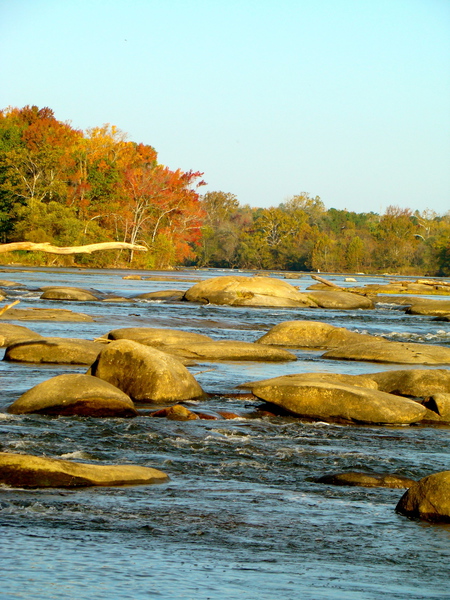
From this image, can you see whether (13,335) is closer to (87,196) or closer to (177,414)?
(177,414)

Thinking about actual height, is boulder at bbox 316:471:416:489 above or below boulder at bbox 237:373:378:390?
below

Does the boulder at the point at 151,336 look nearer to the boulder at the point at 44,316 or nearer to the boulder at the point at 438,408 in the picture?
the boulder at the point at 44,316

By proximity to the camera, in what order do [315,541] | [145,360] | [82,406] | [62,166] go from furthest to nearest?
[62,166] < [145,360] < [82,406] < [315,541]

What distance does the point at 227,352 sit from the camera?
15523 mm

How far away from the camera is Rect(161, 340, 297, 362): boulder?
610 inches

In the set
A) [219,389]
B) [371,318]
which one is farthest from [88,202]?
[219,389]

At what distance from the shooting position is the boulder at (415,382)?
38.6 feet

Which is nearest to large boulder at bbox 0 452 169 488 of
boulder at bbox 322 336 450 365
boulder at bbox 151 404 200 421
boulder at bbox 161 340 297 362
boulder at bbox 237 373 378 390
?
boulder at bbox 151 404 200 421

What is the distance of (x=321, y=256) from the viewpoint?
10944 cm

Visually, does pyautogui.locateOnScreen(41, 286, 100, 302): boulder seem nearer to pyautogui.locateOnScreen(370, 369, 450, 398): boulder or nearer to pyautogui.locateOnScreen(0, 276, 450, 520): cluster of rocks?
pyautogui.locateOnScreen(0, 276, 450, 520): cluster of rocks

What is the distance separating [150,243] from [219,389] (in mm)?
57527

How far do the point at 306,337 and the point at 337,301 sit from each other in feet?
44.1

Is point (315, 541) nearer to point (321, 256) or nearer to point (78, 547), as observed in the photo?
point (78, 547)

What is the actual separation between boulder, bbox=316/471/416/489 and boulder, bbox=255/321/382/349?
1072 centimetres
